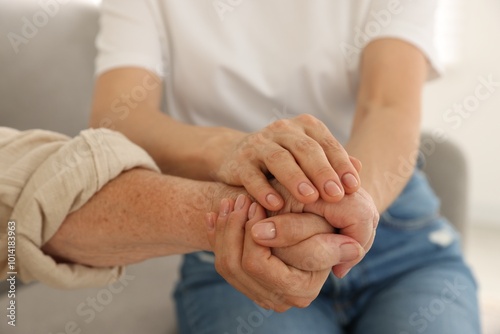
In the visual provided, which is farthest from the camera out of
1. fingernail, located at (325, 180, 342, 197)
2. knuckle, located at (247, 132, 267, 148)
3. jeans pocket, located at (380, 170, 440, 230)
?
jeans pocket, located at (380, 170, 440, 230)

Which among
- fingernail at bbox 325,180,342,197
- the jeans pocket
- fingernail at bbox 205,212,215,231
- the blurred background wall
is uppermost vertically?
fingernail at bbox 325,180,342,197

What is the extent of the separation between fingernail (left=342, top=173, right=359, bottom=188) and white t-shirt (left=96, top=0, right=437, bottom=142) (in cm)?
42

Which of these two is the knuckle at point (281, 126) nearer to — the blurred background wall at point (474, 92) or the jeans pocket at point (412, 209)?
the jeans pocket at point (412, 209)

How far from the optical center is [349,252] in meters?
0.68

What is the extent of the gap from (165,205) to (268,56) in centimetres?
40

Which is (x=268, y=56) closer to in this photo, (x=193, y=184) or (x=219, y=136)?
(x=219, y=136)

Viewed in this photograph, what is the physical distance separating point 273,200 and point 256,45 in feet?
1.49

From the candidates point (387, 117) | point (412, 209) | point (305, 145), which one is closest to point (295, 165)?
point (305, 145)

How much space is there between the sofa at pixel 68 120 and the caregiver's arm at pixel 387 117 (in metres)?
0.38

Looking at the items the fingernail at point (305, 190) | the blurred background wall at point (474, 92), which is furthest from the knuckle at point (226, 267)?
the blurred background wall at point (474, 92)

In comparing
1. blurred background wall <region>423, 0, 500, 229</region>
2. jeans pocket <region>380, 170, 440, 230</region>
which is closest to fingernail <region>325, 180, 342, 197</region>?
jeans pocket <region>380, 170, 440, 230</region>

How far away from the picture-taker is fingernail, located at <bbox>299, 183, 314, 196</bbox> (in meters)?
0.67

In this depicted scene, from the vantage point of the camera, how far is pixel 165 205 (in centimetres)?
78

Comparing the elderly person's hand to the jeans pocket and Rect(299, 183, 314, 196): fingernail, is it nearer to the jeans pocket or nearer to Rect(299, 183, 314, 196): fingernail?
Rect(299, 183, 314, 196): fingernail
